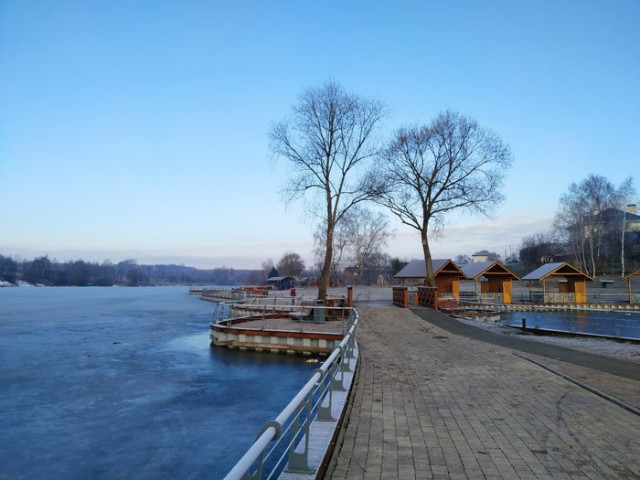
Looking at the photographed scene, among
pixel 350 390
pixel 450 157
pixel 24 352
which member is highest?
pixel 450 157

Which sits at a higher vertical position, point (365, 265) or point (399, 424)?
point (365, 265)

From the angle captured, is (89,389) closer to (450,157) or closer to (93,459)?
(93,459)

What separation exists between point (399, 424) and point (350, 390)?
2056mm

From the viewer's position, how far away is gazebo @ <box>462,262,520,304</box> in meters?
36.6

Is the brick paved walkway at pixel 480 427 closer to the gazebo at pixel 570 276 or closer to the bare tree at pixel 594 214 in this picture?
the gazebo at pixel 570 276

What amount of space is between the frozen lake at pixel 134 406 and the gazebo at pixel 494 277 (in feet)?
79.8

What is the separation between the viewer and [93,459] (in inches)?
289

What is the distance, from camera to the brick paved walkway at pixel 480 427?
4293 millimetres

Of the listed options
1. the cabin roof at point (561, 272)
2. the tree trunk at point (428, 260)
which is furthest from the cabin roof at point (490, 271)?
the tree trunk at point (428, 260)

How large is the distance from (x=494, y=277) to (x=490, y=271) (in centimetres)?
236

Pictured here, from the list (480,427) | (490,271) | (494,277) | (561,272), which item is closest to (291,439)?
(480,427)

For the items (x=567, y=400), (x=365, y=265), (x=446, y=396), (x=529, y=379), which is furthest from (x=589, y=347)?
(x=365, y=265)

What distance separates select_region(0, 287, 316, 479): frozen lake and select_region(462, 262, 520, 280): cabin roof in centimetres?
2383

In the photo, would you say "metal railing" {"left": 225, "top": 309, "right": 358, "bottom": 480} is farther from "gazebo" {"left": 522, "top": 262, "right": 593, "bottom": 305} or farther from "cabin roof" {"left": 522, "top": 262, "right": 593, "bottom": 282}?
"gazebo" {"left": 522, "top": 262, "right": 593, "bottom": 305}
